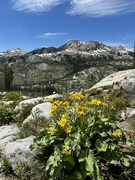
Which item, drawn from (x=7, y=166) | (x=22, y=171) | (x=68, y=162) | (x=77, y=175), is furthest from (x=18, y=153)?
(x=77, y=175)

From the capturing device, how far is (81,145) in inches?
219

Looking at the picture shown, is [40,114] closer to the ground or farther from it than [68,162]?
farther from it

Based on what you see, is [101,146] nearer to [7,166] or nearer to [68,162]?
[68,162]

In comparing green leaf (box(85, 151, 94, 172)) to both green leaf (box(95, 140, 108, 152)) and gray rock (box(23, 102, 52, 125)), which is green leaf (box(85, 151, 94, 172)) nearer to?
green leaf (box(95, 140, 108, 152))

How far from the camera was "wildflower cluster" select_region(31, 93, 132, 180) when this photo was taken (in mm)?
5113

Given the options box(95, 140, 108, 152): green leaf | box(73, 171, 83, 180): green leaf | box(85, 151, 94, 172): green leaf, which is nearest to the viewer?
box(85, 151, 94, 172): green leaf

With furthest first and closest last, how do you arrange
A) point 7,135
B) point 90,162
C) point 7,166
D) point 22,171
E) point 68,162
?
point 7,135 → point 7,166 → point 22,171 → point 68,162 → point 90,162

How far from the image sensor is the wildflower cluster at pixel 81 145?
511 centimetres

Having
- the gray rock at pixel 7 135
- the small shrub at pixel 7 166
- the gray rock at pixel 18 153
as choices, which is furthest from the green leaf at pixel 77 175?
the gray rock at pixel 7 135

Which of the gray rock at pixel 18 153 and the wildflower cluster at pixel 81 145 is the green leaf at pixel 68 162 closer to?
the wildflower cluster at pixel 81 145

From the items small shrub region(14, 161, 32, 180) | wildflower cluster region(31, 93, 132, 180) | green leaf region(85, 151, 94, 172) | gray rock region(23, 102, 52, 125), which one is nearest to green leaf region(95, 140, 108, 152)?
wildflower cluster region(31, 93, 132, 180)

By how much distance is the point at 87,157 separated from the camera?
522cm

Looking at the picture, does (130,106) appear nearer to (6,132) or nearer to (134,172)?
(6,132)

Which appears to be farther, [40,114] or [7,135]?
[40,114]
